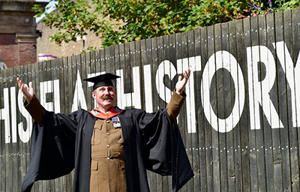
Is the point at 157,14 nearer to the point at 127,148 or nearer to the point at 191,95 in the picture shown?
the point at 191,95

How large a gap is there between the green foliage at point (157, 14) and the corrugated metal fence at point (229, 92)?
2.11 metres

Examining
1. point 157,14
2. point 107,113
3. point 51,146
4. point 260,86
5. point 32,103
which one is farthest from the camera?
point 157,14

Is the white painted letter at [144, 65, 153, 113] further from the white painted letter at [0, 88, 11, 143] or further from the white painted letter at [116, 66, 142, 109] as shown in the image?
the white painted letter at [0, 88, 11, 143]

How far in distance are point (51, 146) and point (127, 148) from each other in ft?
2.89

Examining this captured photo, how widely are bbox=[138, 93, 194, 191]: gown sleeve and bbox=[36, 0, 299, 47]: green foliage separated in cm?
440

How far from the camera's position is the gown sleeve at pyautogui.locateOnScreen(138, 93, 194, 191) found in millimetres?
6312

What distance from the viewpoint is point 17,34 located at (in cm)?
2447

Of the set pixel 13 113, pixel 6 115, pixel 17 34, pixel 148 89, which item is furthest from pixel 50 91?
pixel 17 34

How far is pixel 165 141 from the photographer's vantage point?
632cm

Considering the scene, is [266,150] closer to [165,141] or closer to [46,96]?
[165,141]

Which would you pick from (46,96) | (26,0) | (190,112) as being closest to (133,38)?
(46,96)

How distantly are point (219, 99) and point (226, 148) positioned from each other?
61cm

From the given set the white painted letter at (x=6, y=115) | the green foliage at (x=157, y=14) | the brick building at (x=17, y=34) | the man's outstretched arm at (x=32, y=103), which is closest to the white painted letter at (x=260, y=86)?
the man's outstretched arm at (x=32, y=103)

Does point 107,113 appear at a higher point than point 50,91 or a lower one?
lower
